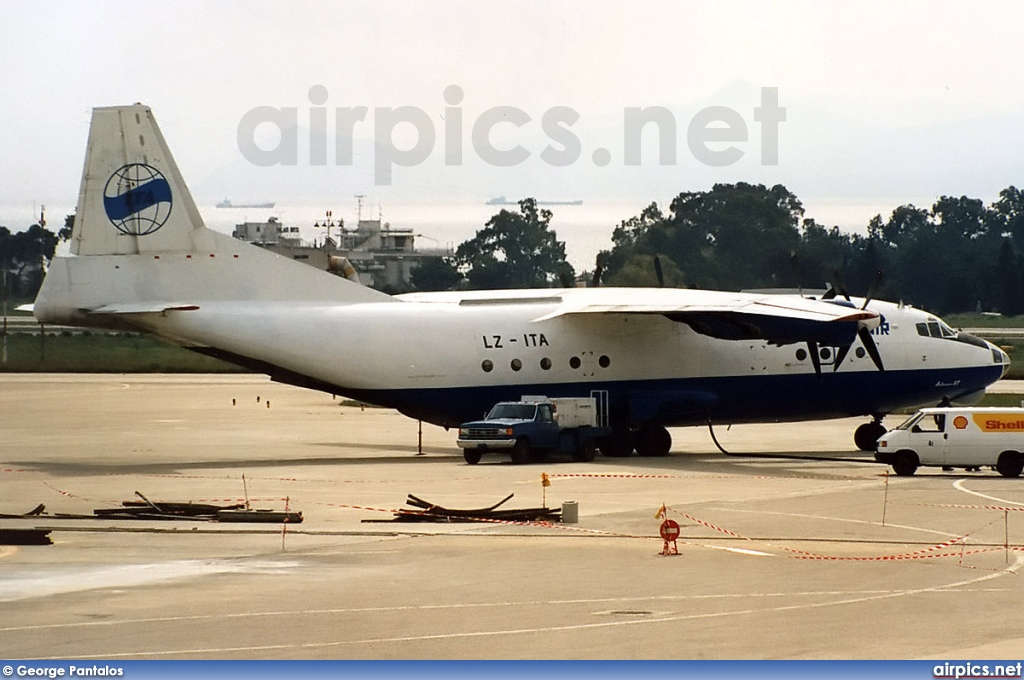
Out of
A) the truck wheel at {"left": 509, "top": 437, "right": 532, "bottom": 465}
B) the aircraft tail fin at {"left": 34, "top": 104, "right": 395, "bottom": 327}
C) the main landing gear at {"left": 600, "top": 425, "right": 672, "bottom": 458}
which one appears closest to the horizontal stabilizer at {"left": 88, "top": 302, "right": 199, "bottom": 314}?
the aircraft tail fin at {"left": 34, "top": 104, "right": 395, "bottom": 327}

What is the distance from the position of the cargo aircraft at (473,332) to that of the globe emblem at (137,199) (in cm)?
4

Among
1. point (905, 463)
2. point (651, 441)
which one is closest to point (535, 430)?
point (651, 441)

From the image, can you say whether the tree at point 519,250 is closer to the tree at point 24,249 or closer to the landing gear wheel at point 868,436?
→ the tree at point 24,249

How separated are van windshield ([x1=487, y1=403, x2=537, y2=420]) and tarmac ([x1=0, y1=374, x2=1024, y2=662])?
1495mm

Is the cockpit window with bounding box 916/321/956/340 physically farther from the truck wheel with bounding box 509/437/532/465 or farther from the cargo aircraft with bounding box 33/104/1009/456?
the truck wheel with bounding box 509/437/532/465

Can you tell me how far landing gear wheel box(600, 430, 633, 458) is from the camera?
144 feet

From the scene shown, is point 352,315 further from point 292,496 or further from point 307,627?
point 307,627

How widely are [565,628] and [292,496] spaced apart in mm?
15957

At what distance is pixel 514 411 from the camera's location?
134 ft

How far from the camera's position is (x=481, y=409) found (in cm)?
4356

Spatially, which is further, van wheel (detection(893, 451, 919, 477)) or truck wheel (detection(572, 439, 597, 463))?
truck wheel (detection(572, 439, 597, 463))

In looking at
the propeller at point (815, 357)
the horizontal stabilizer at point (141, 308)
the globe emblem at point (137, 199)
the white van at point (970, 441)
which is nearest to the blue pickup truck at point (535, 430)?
the propeller at point (815, 357)

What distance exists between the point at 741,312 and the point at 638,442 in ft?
18.0

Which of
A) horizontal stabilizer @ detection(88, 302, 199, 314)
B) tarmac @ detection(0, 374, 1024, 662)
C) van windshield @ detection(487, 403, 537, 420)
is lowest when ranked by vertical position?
tarmac @ detection(0, 374, 1024, 662)
